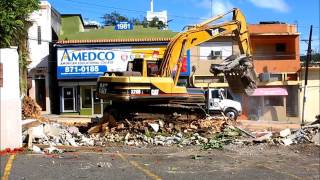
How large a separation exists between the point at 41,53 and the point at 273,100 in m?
20.8

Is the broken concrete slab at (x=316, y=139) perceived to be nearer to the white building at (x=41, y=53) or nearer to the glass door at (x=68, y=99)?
the glass door at (x=68, y=99)

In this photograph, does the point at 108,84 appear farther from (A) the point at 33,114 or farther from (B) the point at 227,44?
(B) the point at 227,44

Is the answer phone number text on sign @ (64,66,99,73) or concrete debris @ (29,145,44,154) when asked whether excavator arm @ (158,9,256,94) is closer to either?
concrete debris @ (29,145,44,154)

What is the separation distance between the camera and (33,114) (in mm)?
26797

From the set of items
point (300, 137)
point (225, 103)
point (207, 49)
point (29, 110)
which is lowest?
point (300, 137)

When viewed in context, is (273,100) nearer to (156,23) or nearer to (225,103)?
(225,103)

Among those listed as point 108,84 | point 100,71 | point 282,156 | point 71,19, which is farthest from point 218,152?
point 71,19

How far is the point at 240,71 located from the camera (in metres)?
25.2

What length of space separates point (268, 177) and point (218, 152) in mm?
5442

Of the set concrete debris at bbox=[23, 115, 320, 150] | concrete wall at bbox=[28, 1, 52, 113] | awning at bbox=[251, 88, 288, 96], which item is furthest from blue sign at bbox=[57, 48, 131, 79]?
concrete debris at bbox=[23, 115, 320, 150]

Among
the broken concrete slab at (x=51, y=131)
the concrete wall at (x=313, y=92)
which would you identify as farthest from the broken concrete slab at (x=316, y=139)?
the concrete wall at (x=313, y=92)

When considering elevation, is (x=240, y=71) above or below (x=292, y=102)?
above

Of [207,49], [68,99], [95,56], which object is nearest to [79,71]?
[95,56]

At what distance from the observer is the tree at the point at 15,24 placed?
33.8m
